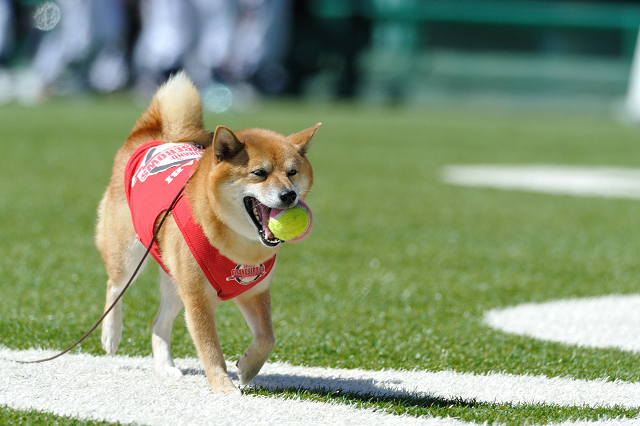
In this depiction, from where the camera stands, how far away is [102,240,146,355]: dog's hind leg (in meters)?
4.07

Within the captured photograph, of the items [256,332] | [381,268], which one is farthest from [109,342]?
[381,268]

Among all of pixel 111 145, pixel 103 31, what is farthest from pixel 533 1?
pixel 111 145

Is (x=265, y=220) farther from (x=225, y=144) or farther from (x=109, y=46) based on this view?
(x=109, y=46)

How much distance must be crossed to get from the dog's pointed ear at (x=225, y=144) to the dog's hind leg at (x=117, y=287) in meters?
0.82

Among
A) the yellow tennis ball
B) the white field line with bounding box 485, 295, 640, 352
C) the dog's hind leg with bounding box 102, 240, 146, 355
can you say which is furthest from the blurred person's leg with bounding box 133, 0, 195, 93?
the yellow tennis ball

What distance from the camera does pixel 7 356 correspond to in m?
3.92

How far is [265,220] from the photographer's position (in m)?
3.46

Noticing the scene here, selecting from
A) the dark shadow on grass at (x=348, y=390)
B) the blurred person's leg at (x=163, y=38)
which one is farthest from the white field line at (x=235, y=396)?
the blurred person's leg at (x=163, y=38)

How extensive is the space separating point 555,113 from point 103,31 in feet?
40.1

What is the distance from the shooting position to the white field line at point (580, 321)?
15.3 ft

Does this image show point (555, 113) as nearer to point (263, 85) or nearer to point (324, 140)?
point (263, 85)

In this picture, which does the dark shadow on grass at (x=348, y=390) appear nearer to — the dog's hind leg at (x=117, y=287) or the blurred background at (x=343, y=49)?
the dog's hind leg at (x=117, y=287)

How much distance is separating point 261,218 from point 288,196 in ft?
0.49

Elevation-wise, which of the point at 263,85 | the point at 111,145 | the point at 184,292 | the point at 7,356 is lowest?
the point at 263,85
